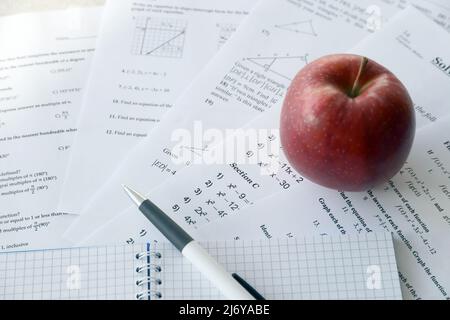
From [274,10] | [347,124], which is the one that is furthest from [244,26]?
[347,124]

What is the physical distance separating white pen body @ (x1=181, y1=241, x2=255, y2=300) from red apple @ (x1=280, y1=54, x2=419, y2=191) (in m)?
0.14

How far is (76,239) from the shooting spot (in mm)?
677

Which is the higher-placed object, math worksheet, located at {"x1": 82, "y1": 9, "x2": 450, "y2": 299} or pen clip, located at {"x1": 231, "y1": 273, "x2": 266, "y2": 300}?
math worksheet, located at {"x1": 82, "y1": 9, "x2": 450, "y2": 299}

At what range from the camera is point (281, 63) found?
779mm

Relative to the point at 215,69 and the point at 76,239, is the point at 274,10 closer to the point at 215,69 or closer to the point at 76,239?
the point at 215,69

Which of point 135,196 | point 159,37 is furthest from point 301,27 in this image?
point 135,196

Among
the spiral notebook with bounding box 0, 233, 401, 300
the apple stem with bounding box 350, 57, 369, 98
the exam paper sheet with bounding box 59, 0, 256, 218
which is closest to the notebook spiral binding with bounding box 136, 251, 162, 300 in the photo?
the spiral notebook with bounding box 0, 233, 401, 300

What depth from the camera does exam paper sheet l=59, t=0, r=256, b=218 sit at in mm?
726

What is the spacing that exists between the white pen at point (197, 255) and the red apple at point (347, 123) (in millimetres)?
136

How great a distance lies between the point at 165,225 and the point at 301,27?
12.7 inches

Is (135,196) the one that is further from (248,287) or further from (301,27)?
(301,27)

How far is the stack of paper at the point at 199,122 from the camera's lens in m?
0.68

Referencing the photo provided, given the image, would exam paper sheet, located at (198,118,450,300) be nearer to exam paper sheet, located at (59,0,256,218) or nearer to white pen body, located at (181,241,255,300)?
white pen body, located at (181,241,255,300)

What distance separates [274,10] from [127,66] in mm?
202
